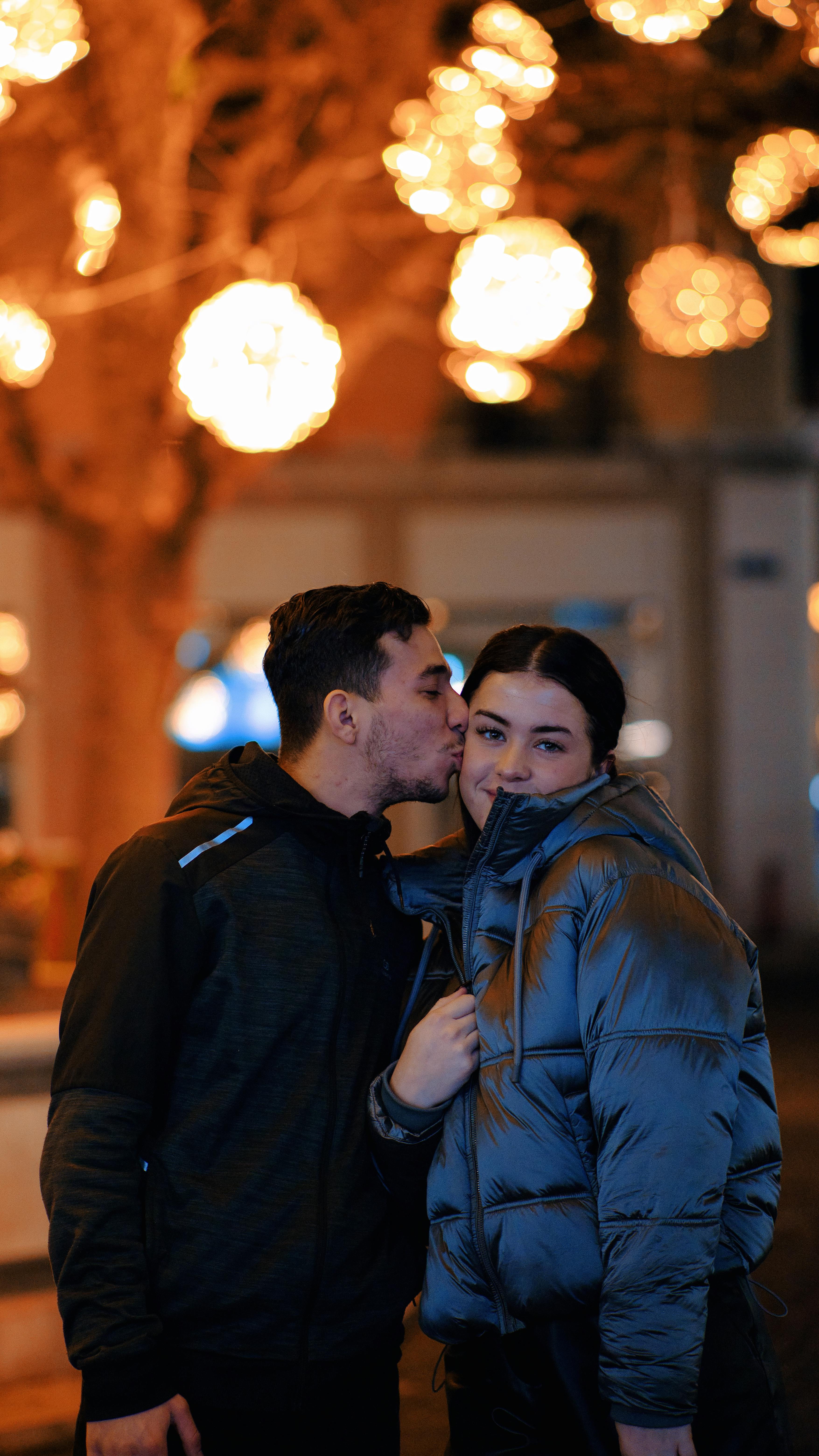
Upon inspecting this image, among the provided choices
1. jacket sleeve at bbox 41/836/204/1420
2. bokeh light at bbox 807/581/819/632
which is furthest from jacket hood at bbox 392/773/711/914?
bokeh light at bbox 807/581/819/632

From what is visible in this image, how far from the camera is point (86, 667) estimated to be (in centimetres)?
576

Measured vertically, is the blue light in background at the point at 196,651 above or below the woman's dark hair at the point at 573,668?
above

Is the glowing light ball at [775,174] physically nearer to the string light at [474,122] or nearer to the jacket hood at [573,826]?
the string light at [474,122]

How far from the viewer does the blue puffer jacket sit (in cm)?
170

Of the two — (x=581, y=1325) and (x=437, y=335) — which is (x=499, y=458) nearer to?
(x=437, y=335)

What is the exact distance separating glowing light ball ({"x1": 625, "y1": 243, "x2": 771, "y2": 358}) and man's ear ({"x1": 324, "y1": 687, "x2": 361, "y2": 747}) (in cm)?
450

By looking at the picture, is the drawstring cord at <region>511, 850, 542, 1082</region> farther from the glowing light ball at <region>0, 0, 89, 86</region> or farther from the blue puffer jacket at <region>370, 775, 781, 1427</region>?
the glowing light ball at <region>0, 0, 89, 86</region>

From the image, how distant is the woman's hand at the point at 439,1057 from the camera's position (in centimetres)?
187

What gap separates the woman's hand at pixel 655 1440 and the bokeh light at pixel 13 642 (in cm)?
1136

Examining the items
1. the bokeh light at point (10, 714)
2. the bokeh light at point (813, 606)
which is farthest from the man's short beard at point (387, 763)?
the bokeh light at point (813, 606)

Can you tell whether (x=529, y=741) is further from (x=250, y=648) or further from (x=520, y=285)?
(x=250, y=648)

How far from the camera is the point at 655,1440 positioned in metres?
1.72

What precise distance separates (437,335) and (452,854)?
10.9 metres

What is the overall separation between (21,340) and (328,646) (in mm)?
2958
